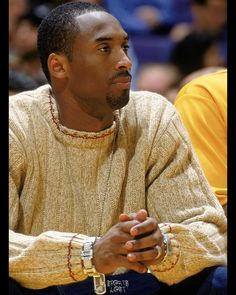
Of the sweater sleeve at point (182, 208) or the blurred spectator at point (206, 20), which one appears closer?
the sweater sleeve at point (182, 208)

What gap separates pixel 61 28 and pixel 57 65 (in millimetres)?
64

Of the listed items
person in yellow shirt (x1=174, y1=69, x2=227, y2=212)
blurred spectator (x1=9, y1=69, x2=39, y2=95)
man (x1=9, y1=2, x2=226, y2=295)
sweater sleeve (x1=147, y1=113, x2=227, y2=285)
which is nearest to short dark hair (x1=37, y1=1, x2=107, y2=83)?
man (x1=9, y1=2, x2=226, y2=295)

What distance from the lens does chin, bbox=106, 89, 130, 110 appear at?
3.99 ft

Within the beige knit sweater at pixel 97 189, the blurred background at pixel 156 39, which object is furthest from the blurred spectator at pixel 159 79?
the beige knit sweater at pixel 97 189

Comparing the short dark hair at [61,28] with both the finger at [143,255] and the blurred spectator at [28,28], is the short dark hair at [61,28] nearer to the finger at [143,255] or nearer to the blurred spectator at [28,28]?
the blurred spectator at [28,28]

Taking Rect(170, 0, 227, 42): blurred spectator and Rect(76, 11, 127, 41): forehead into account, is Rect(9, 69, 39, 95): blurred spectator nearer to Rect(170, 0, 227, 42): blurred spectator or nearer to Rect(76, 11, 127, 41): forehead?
Rect(76, 11, 127, 41): forehead

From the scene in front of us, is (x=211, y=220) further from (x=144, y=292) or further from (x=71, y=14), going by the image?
(x=71, y=14)

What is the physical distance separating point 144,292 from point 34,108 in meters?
0.37

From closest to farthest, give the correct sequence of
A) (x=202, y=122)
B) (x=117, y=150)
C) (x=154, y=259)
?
(x=154, y=259) < (x=117, y=150) < (x=202, y=122)

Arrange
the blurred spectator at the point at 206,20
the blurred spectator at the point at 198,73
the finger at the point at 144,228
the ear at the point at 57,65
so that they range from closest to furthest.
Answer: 1. the finger at the point at 144,228
2. the ear at the point at 57,65
3. the blurred spectator at the point at 206,20
4. the blurred spectator at the point at 198,73

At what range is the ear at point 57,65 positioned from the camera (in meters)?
1.23

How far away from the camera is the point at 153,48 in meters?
1.52

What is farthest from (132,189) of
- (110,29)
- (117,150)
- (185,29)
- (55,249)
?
(185,29)

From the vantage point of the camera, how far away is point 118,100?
1218 millimetres
